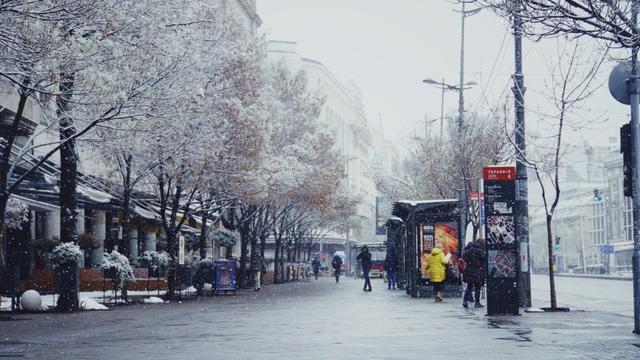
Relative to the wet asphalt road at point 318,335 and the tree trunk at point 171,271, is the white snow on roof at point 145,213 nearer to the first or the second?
the tree trunk at point 171,271

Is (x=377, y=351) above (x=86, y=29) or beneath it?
beneath

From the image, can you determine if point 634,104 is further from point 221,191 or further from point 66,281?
point 221,191

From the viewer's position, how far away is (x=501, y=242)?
68.7 feet

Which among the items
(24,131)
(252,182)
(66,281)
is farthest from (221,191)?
(66,281)

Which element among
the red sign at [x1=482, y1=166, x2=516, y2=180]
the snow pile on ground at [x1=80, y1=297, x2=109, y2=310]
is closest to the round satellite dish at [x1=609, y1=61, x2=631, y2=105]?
the red sign at [x1=482, y1=166, x2=516, y2=180]

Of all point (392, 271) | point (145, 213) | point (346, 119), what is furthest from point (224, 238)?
point (346, 119)

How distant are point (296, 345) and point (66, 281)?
1131cm

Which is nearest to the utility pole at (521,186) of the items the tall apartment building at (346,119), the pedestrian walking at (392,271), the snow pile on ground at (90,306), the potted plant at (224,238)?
the snow pile on ground at (90,306)

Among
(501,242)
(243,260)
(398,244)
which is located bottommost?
(243,260)

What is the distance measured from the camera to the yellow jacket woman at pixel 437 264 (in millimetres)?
28375

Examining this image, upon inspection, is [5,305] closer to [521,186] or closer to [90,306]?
[90,306]

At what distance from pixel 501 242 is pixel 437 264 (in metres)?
7.73

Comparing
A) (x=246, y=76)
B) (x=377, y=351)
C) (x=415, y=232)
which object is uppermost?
(x=246, y=76)

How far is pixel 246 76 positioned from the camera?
3478 centimetres
